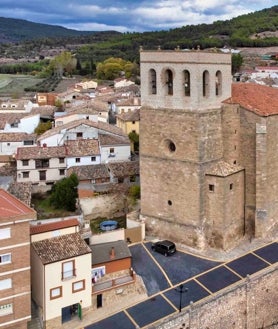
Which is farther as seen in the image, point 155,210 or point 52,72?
point 52,72

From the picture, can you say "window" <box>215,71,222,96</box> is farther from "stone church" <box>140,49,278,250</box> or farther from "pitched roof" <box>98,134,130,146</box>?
"pitched roof" <box>98,134,130,146</box>

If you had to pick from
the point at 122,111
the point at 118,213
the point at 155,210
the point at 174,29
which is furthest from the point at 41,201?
the point at 174,29

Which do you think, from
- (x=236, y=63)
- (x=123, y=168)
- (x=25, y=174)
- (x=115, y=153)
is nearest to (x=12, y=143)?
(x=25, y=174)

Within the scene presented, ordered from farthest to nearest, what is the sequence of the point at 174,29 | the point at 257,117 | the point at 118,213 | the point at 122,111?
1. the point at 174,29
2. the point at 122,111
3. the point at 118,213
4. the point at 257,117

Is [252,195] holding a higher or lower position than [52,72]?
lower

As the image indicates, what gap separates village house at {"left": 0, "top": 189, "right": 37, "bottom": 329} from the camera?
23375 millimetres

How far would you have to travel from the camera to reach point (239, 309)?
1081 inches

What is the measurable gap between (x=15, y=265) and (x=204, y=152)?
14.6 m

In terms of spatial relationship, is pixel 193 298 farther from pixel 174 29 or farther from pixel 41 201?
pixel 174 29

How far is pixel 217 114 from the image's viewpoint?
32562 millimetres

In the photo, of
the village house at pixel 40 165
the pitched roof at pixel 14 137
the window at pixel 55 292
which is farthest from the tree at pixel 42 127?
the window at pixel 55 292

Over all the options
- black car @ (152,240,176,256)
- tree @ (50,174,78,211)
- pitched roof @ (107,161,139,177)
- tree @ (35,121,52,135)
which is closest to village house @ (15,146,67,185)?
pitched roof @ (107,161,139,177)

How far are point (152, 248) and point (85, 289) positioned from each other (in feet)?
26.5

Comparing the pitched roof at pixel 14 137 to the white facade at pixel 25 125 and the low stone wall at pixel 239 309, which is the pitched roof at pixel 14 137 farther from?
the low stone wall at pixel 239 309
